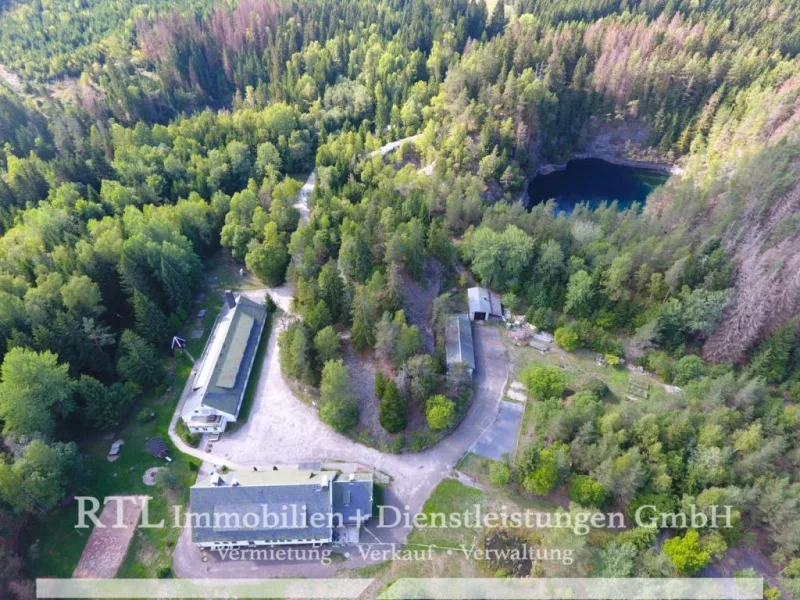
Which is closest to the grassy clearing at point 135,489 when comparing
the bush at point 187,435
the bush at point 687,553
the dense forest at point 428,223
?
the bush at point 187,435

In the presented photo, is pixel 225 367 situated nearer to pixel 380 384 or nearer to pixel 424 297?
pixel 380 384

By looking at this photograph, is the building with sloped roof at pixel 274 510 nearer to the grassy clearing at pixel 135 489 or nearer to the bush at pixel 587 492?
the grassy clearing at pixel 135 489

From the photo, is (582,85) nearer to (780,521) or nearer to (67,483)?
(780,521)

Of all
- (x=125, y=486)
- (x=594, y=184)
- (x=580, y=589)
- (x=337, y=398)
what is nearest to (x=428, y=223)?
(x=337, y=398)

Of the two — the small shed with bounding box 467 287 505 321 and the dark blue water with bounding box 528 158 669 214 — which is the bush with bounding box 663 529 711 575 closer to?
the small shed with bounding box 467 287 505 321

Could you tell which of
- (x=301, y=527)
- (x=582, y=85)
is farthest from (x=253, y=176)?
(x=582, y=85)

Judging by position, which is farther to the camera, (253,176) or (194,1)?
(194,1)
